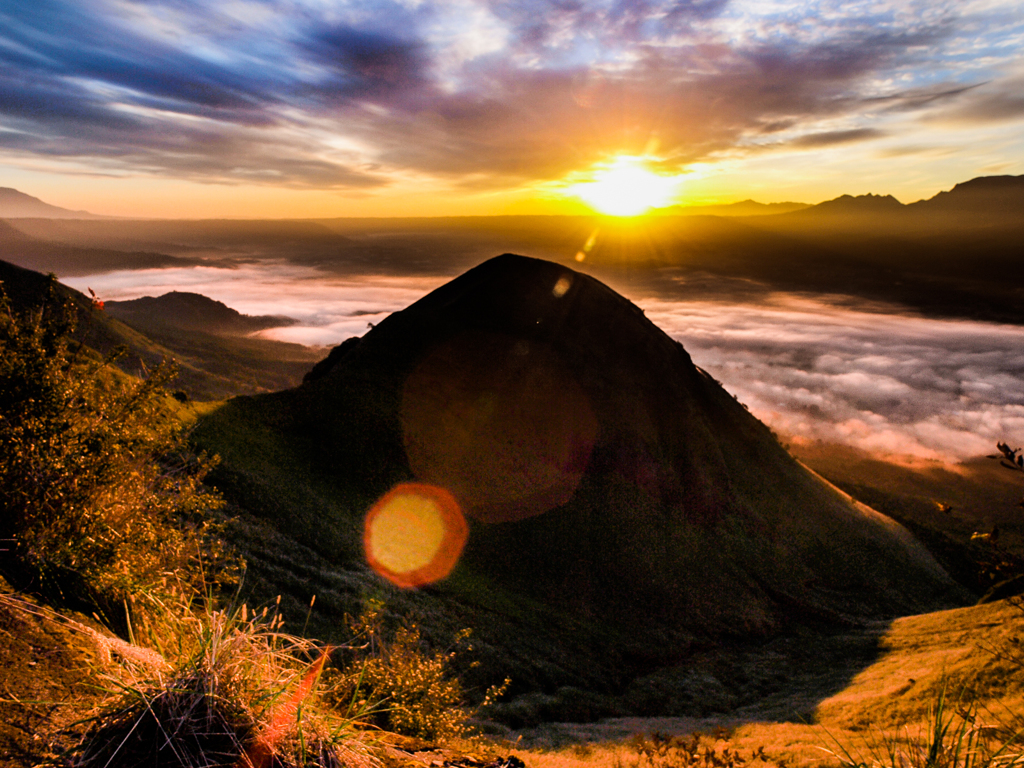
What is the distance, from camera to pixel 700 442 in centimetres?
4728

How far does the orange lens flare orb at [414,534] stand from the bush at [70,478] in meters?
17.6

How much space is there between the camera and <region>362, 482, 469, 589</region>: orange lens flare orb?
2559 cm

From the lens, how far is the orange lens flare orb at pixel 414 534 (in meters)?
25.6

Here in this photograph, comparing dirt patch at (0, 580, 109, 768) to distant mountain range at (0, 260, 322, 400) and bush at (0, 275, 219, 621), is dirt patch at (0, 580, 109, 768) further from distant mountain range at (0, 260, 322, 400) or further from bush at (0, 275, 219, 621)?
distant mountain range at (0, 260, 322, 400)

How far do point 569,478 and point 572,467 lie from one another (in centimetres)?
106

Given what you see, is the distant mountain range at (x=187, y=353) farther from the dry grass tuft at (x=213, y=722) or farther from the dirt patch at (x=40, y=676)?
the dry grass tuft at (x=213, y=722)

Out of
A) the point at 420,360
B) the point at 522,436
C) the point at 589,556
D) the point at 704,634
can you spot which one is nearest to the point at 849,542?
the point at 704,634

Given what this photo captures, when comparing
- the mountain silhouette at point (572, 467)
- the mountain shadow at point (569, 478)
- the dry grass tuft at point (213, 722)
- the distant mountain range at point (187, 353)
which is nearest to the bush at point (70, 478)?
the dry grass tuft at point (213, 722)

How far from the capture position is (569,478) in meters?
39.1

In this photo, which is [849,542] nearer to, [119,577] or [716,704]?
[716,704]

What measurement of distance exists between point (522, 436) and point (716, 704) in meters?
20.2

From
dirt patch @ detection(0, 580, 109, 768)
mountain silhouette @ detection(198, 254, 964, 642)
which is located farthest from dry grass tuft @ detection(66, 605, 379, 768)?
mountain silhouette @ detection(198, 254, 964, 642)

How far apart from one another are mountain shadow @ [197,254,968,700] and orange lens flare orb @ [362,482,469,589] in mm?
775

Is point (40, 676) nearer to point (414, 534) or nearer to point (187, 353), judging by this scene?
point (414, 534)
